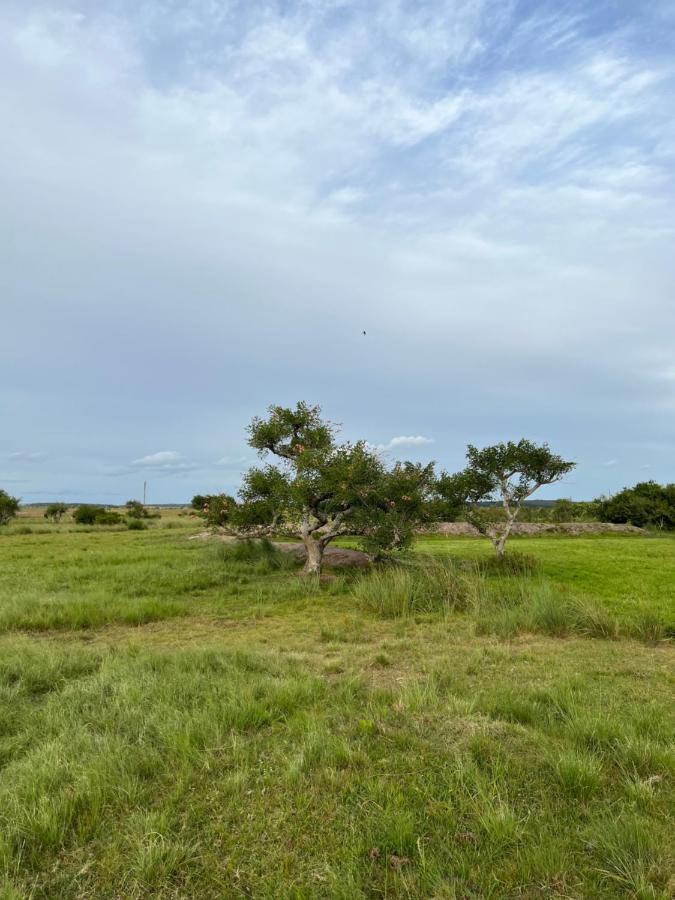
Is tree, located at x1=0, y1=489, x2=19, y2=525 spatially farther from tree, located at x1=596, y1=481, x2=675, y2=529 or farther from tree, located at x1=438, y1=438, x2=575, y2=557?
tree, located at x1=596, y1=481, x2=675, y2=529

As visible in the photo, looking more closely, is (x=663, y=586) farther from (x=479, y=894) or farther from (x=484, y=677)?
(x=479, y=894)

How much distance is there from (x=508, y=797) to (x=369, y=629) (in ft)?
20.8

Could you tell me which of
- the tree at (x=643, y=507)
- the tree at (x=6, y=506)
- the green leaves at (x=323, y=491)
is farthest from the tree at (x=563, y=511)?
the tree at (x=6, y=506)

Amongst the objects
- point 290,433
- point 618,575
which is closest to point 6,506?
point 290,433

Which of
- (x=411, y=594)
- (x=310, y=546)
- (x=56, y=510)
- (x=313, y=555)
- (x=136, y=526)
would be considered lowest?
(x=411, y=594)

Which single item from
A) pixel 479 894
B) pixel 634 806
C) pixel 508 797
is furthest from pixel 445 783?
pixel 634 806

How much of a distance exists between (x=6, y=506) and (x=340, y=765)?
4723 cm

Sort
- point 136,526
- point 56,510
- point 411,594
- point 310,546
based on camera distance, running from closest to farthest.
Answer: point 411,594 → point 310,546 → point 136,526 → point 56,510

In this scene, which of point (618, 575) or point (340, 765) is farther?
point (618, 575)

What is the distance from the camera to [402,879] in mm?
2885

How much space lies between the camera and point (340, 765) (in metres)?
4.03

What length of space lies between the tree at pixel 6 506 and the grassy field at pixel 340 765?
39468mm

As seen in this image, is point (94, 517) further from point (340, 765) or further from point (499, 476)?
point (340, 765)

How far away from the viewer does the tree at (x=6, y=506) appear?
1657 inches
